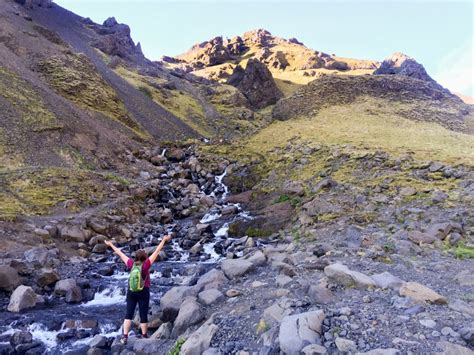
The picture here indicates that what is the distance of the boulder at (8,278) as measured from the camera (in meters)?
14.3

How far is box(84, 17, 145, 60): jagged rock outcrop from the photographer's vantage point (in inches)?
3723

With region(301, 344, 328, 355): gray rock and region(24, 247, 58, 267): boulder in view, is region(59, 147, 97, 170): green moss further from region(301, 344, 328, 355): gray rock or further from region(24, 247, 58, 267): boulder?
region(301, 344, 328, 355): gray rock

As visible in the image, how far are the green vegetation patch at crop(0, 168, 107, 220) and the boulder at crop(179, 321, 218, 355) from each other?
14.5 meters

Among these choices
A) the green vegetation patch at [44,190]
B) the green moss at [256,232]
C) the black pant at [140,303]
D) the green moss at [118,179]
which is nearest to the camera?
the black pant at [140,303]

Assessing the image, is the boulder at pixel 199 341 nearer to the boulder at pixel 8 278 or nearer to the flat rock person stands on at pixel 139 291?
the flat rock person stands on at pixel 139 291

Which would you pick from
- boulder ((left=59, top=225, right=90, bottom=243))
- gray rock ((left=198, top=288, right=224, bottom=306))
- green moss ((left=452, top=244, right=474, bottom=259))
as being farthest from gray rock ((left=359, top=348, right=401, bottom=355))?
boulder ((left=59, top=225, right=90, bottom=243))

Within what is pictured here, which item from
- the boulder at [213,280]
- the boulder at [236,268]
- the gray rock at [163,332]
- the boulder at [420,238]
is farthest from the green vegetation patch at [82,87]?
the gray rock at [163,332]

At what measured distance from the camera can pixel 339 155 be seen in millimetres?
26047

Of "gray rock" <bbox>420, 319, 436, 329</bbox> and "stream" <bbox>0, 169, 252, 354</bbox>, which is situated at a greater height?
"gray rock" <bbox>420, 319, 436, 329</bbox>

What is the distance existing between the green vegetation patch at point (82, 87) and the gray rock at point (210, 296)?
37.9m

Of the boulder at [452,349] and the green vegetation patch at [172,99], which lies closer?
the boulder at [452,349]

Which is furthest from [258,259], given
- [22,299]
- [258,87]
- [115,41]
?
[115,41]

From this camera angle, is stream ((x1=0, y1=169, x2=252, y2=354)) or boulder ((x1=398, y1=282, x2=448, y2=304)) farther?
stream ((x1=0, y1=169, x2=252, y2=354))

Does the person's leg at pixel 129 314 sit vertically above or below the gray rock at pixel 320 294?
below
